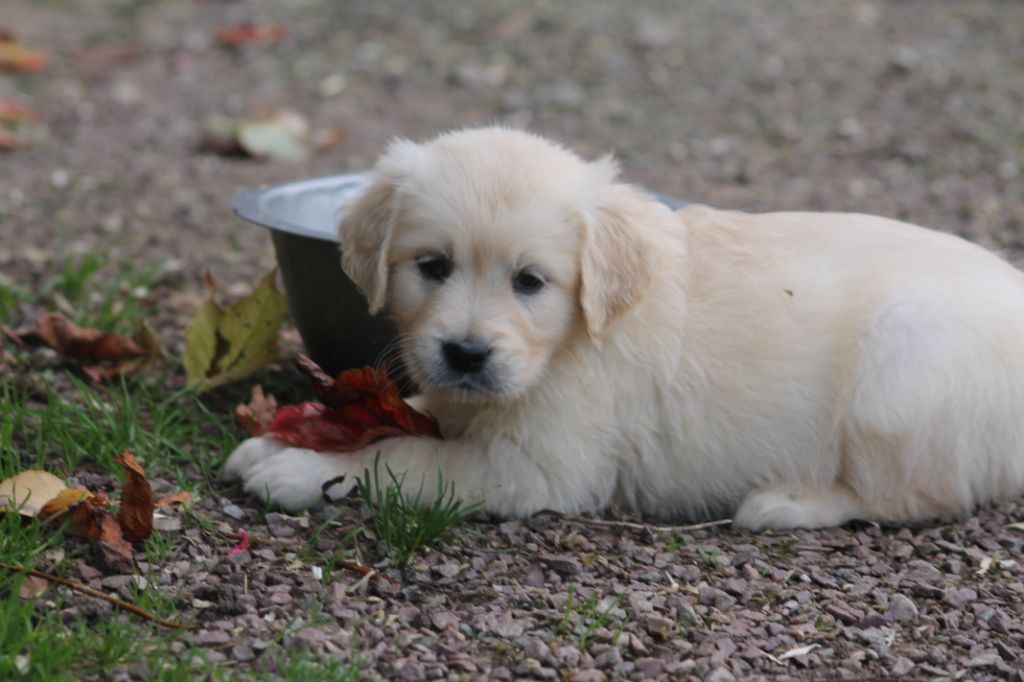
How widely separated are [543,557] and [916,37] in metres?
7.45

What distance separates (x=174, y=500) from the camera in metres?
3.77

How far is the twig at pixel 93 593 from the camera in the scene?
10.4ft

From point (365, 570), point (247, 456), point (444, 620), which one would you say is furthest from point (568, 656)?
point (247, 456)

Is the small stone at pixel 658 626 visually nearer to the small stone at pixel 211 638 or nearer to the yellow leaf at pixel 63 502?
the small stone at pixel 211 638

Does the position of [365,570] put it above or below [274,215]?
below

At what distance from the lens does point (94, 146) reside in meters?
7.70

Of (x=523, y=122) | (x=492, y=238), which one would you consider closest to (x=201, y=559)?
(x=492, y=238)

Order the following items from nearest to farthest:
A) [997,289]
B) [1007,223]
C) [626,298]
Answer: [626,298]
[997,289]
[1007,223]

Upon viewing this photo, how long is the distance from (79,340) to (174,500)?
1338 mm

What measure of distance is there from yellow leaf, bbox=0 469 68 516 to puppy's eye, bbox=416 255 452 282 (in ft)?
3.89

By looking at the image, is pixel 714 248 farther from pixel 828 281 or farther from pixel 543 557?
pixel 543 557

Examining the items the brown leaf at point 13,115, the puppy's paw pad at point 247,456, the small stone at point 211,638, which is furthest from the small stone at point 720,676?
the brown leaf at point 13,115

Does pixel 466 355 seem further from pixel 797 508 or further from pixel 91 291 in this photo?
pixel 91 291

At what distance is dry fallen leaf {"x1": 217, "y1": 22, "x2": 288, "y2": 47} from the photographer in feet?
32.4
